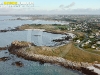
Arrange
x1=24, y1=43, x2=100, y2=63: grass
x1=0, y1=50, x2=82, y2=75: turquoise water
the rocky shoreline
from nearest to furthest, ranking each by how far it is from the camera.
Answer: x1=0, y1=50, x2=82, y2=75: turquoise water → the rocky shoreline → x1=24, y1=43, x2=100, y2=63: grass

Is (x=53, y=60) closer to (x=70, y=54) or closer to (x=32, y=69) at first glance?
(x=70, y=54)

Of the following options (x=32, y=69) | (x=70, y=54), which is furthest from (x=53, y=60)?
(x=32, y=69)

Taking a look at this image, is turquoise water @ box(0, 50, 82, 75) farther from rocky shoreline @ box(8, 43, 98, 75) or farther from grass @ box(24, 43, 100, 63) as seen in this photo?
grass @ box(24, 43, 100, 63)

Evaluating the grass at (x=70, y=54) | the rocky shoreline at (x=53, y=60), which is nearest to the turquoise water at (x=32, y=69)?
the rocky shoreline at (x=53, y=60)

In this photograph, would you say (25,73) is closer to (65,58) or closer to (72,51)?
(65,58)

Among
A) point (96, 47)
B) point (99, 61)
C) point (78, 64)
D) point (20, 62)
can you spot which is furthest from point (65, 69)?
point (96, 47)

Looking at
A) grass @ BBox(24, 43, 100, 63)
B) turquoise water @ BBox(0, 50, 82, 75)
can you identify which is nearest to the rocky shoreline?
grass @ BBox(24, 43, 100, 63)

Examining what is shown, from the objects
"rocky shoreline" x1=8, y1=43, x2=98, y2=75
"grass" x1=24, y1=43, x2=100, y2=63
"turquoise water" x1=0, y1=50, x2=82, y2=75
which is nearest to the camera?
"turquoise water" x1=0, y1=50, x2=82, y2=75

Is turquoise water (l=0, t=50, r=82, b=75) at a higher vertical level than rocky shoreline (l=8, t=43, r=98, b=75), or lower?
lower

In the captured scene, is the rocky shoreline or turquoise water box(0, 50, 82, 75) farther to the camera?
the rocky shoreline

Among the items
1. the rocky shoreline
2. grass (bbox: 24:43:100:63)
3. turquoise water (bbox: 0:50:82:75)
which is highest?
grass (bbox: 24:43:100:63)

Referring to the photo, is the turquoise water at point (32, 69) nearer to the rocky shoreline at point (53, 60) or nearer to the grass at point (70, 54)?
the rocky shoreline at point (53, 60)
